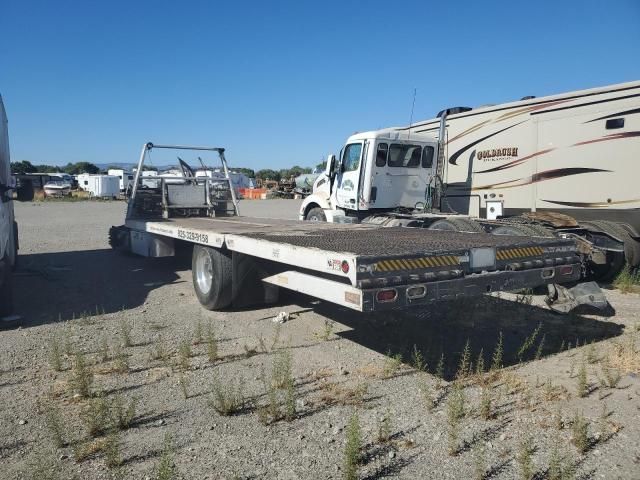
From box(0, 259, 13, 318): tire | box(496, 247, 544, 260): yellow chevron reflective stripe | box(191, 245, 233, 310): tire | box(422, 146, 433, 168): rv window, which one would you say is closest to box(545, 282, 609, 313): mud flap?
box(496, 247, 544, 260): yellow chevron reflective stripe

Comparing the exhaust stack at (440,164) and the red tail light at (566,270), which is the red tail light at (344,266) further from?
A: the exhaust stack at (440,164)

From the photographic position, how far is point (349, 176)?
37.7 feet

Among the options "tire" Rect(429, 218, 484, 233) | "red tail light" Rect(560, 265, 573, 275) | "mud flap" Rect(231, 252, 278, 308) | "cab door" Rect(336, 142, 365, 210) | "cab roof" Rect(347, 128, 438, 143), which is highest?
"cab roof" Rect(347, 128, 438, 143)

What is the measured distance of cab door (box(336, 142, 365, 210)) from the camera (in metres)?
11.2

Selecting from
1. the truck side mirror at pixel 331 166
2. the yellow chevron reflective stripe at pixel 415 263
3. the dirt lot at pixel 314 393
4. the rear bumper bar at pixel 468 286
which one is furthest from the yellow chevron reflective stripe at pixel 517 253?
the truck side mirror at pixel 331 166

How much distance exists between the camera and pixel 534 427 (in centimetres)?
381

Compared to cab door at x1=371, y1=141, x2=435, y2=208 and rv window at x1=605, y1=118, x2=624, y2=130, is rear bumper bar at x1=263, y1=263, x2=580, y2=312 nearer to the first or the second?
rv window at x1=605, y1=118, x2=624, y2=130

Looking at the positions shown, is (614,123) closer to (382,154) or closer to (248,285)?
(382,154)

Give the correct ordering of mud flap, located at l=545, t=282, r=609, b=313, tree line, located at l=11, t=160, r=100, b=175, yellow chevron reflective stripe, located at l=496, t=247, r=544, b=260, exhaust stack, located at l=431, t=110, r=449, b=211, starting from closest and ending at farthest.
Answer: yellow chevron reflective stripe, located at l=496, t=247, r=544, b=260 < mud flap, located at l=545, t=282, r=609, b=313 < exhaust stack, located at l=431, t=110, r=449, b=211 < tree line, located at l=11, t=160, r=100, b=175

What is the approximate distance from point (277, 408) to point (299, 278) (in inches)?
49.6

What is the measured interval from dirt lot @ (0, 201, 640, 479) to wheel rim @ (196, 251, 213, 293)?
391 millimetres

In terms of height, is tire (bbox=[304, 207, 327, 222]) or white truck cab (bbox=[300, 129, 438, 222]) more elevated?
white truck cab (bbox=[300, 129, 438, 222])

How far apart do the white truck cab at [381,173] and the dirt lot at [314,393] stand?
14.3 feet

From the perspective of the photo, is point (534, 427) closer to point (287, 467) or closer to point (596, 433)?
point (596, 433)
